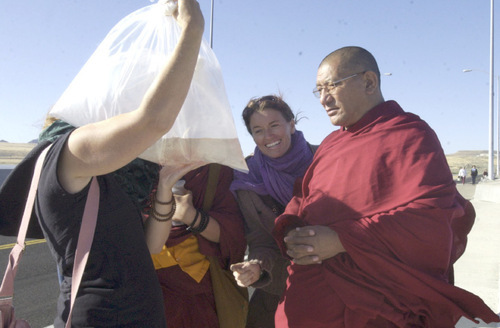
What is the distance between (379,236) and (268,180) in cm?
98

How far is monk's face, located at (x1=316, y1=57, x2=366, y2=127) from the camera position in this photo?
6.48ft

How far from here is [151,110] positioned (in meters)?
1.12

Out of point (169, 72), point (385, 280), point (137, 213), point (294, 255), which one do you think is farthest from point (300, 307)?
point (169, 72)

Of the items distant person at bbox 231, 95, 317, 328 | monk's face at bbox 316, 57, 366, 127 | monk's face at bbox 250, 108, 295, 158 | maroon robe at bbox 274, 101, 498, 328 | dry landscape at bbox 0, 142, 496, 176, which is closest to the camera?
maroon robe at bbox 274, 101, 498, 328

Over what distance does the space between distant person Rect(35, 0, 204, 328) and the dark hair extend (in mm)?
1219

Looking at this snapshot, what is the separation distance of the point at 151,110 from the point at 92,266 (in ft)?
1.82

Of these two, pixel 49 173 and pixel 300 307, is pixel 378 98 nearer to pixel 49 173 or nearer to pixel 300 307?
pixel 300 307

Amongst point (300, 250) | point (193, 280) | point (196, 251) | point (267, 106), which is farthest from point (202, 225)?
point (267, 106)

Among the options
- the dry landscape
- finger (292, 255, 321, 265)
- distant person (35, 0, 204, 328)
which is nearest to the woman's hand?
distant person (35, 0, 204, 328)

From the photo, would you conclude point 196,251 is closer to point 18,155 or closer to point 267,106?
point 267,106

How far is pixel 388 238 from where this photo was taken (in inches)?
63.9

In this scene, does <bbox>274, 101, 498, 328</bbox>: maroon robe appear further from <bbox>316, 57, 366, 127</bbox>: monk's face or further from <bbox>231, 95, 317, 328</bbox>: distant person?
<bbox>231, 95, 317, 328</bbox>: distant person

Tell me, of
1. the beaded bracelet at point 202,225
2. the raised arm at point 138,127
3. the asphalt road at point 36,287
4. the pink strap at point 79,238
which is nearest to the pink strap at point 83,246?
the pink strap at point 79,238

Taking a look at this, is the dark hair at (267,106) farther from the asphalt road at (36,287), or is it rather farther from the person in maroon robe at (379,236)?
the asphalt road at (36,287)
